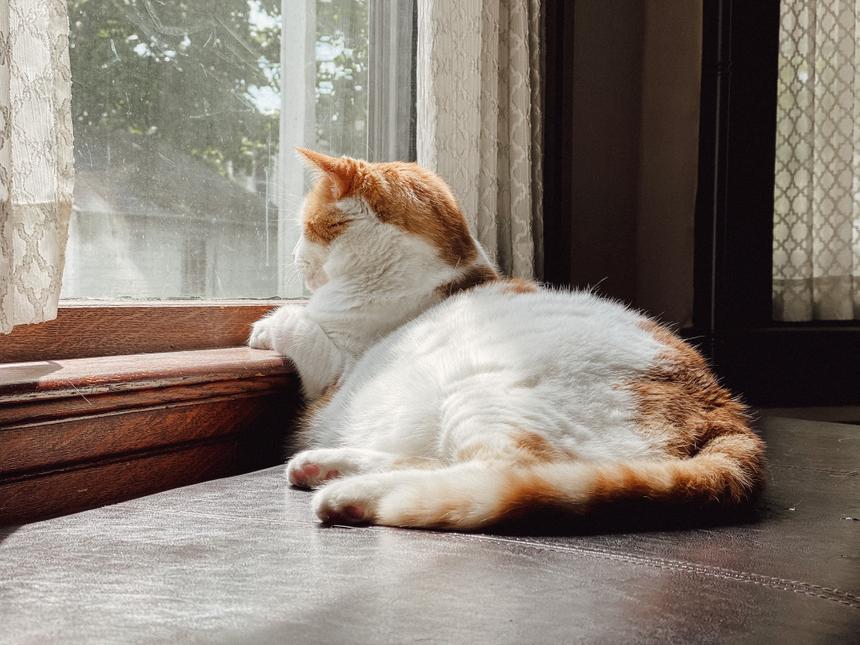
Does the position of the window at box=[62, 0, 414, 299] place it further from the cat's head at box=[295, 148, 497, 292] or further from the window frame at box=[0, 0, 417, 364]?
the cat's head at box=[295, 148, 497, 292]

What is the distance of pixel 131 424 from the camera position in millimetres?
1163

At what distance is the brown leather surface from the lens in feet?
1.95

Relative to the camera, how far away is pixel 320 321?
1488mm

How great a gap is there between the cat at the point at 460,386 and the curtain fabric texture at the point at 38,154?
413mm

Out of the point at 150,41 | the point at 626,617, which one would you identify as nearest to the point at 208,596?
the point at 626,617

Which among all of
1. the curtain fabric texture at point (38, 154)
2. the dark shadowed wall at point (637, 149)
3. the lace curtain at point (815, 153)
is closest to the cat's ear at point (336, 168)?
the curtain fabric texture at point (38, 154)

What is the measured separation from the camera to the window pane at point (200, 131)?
1.44m

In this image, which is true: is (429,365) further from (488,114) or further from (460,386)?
(488,114)

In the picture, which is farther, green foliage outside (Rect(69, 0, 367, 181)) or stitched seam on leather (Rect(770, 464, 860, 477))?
green foliage outside (Rect(69, 0, 367, 181))

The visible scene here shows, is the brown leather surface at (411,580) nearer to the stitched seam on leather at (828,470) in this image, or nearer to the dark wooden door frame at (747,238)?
the stitched seam on leather at (828,470)

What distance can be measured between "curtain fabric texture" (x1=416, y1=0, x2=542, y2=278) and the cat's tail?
1210 mm

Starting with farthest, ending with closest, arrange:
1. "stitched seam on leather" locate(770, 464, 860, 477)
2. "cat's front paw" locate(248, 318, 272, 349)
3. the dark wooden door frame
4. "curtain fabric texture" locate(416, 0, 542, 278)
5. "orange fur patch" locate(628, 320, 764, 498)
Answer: the dark wooden door frame, "curtain fabric texture" locate(416, 0, 542, 278), "cat's front paw" locate(248, 318, 272, 349), "stitched seam on leather" locate(770, 464, 860, 477), "orange fur patch" locate(628, 320, 764, 498)

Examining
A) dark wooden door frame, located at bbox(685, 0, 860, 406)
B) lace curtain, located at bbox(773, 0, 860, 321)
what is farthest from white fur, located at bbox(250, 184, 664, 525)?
lace curtain, located at bbox(773, 0, 860, 321)

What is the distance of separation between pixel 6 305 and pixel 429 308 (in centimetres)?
72
